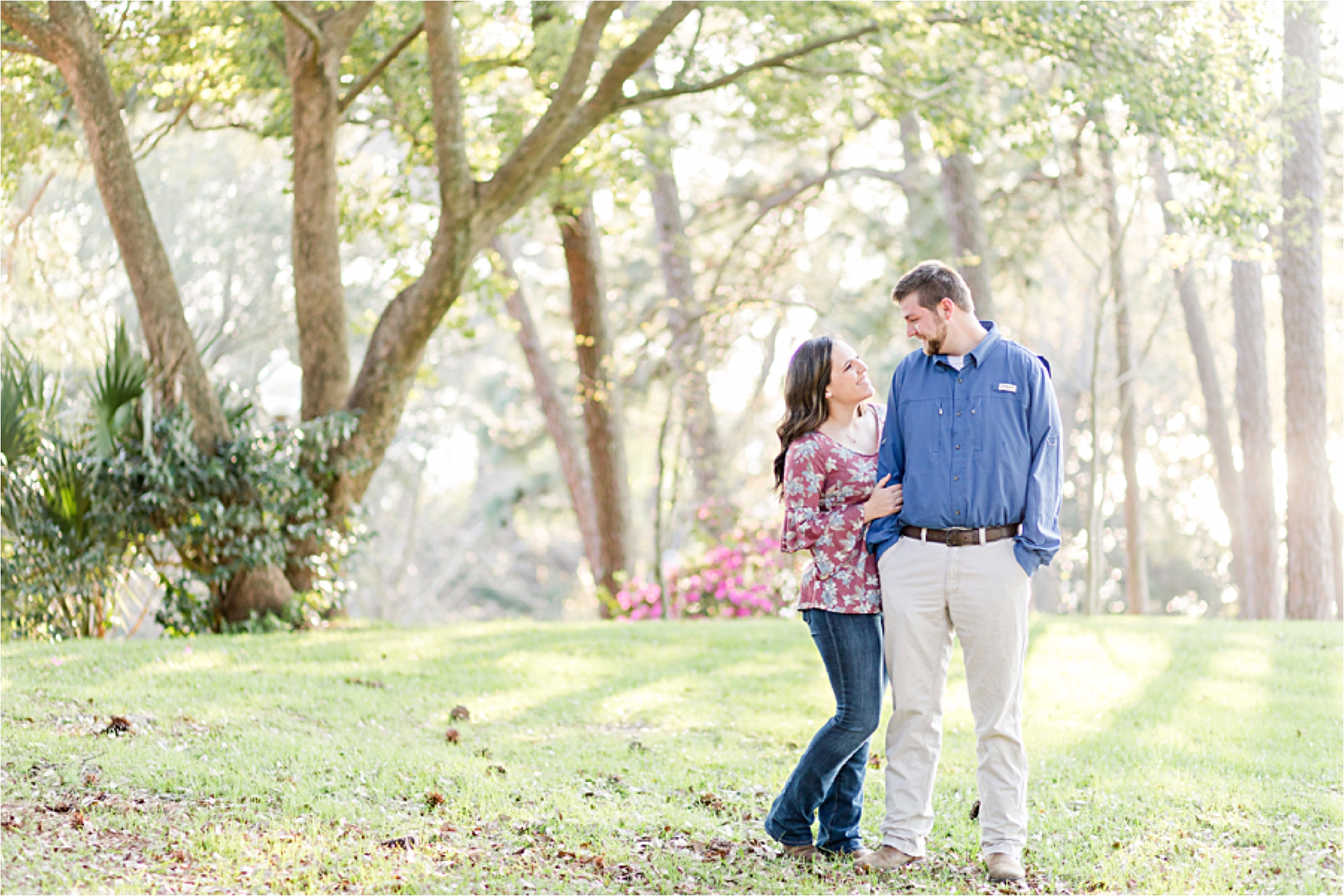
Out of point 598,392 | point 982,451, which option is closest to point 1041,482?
point 982,451

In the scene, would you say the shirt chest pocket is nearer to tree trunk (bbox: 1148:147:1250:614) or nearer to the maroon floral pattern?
the maroon floral pattern

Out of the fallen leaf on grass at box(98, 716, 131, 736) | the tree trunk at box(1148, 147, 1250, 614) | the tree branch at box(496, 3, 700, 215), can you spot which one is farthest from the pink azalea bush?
the fallen leaf on grass at box(98, 716, 131, 736)

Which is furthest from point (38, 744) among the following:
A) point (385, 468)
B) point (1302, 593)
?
point (385, 468)

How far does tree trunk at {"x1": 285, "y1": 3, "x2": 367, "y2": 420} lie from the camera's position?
30.3 ft

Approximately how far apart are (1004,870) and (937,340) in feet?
5.62

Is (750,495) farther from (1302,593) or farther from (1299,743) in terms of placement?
(1299,743)

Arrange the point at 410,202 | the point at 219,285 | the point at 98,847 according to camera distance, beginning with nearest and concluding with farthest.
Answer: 1. the point at 98,847
2. the point at 410,202
3. the point at 219,285

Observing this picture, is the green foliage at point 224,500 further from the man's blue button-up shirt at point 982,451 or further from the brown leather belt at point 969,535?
the brown leather belt at point 969,535

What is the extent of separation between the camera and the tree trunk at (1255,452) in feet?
45.7

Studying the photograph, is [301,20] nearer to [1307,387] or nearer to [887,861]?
[887,861]

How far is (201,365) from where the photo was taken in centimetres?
852

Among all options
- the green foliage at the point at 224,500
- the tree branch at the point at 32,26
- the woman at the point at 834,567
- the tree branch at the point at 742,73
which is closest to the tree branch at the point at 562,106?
the tree branch at the point at 742,73

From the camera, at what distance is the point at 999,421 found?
376 centimetres

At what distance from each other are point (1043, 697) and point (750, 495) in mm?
19978
